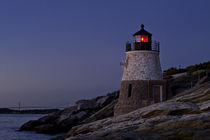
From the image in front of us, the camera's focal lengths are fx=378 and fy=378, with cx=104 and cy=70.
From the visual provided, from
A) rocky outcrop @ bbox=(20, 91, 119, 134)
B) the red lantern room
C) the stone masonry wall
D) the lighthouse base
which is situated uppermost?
the red lantern room

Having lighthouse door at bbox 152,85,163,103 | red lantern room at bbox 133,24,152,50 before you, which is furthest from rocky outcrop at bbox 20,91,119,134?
red lantern room at bbox 133,24,152,50

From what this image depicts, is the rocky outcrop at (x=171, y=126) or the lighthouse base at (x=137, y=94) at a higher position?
the lighthouse base at (x=137, y=94)

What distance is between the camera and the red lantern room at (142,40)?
97.4 ft

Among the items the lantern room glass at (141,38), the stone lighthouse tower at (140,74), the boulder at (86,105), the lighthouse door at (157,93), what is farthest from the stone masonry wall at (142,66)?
the boulder at (86,105)

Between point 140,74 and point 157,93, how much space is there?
272 centimetres

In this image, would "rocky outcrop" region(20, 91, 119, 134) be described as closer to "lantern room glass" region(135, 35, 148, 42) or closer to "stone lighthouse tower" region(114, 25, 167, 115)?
"stone lighthouse tower" region(114, 25, 167, 115)

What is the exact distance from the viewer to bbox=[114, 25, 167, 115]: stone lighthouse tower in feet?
96.5

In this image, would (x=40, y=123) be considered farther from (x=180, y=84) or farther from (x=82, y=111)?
(x=180, y=84)

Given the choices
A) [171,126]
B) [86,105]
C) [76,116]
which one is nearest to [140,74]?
[76,116]

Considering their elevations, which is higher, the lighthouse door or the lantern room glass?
the lantern room glass

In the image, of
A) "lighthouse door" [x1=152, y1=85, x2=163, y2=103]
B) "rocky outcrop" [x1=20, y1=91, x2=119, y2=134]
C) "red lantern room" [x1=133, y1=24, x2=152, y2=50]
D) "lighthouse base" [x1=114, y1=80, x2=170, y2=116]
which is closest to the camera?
"lighthouse base" [x1=114, y1=80, x2=170, y2=116]

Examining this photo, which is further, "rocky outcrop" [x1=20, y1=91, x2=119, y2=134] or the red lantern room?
"rocky outcrop" [x1=20, y1=91, x2=119, y2=134]

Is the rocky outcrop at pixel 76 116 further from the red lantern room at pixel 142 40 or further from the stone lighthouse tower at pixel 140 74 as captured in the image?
the red lantern room at pixel 142 40

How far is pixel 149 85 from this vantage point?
2939 cm
